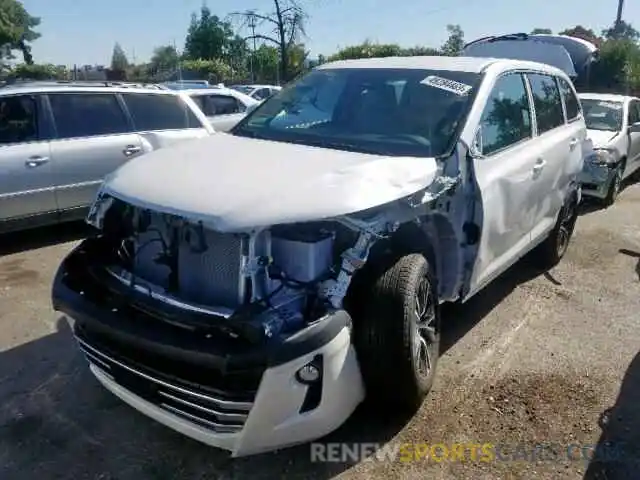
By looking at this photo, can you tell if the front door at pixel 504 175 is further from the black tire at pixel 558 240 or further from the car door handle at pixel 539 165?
the black tire at pixel 558 240

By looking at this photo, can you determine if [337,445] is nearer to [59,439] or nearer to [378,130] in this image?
[59,439]

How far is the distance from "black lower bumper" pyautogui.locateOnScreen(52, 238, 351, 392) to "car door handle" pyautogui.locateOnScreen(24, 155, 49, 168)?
3.04 metres

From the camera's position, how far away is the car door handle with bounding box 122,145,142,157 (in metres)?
5.86

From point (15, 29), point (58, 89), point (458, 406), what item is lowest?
point (458, 406)

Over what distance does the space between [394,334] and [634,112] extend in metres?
8.65

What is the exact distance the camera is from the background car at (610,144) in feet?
24.8

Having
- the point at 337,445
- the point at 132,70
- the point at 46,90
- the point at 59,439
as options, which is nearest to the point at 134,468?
the point at 59,439

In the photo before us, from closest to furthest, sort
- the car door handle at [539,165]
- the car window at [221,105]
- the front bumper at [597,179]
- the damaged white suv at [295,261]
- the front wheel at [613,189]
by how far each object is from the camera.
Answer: the damaged white suv at [295,261], the car door handle at [539,165], the front bumper at [597,179], the front wheel at [613,189], the car window at [221,105]

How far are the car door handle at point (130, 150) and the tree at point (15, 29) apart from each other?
46713 millimetres

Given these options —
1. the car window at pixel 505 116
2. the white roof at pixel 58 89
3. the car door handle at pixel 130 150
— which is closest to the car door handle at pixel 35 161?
the white roof at pixel 58 89

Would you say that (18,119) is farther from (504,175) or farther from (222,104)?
(504,175)

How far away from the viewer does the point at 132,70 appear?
44.1 metres

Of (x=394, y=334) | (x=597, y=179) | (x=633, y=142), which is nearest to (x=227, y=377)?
(x=394, y=334)

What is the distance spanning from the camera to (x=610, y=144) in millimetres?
7973
